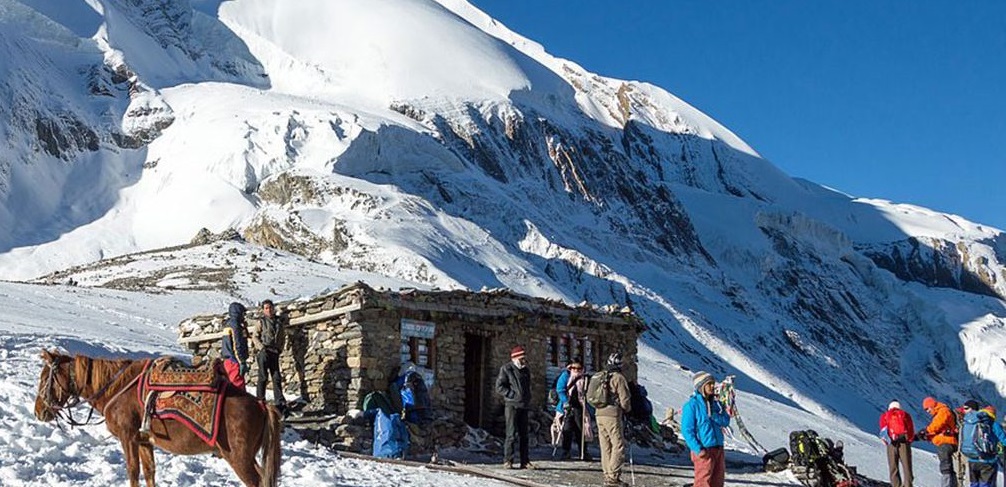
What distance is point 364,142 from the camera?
77750 millimetres

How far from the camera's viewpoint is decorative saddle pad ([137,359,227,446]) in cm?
1063

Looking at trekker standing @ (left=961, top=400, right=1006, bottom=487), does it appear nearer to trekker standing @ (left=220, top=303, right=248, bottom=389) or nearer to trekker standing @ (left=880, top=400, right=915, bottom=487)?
trekker standing @ (left=880, top=400, right=915, bottom=487)

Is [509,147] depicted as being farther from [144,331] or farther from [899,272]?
[144,331]

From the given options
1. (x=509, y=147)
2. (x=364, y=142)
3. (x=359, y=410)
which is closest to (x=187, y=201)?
(x=364, y=142)

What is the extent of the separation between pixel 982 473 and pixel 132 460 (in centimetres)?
1067

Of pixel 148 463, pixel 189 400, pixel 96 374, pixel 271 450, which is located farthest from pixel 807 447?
pixel 96 374

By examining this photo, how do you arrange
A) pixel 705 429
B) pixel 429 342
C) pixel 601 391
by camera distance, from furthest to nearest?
pixel 429 342, pixel 601 391, pixel 705 429

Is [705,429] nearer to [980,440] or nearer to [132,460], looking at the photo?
[132,460]

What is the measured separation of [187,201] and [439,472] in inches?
2515

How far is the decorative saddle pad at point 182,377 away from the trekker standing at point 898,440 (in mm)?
10837

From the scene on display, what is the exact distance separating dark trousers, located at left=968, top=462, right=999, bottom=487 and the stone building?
8.47 metres

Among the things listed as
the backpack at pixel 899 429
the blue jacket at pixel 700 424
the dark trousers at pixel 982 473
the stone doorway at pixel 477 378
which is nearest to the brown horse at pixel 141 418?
the blue jacket at pixel 700 424

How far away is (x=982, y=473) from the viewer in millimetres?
15297

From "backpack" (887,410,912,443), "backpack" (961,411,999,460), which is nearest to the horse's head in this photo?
"backpack" (961,411,999,460)
